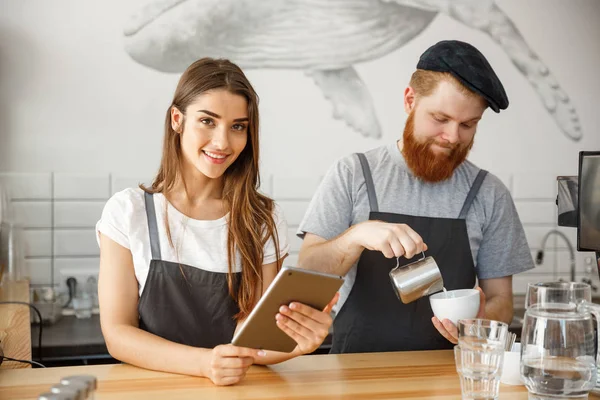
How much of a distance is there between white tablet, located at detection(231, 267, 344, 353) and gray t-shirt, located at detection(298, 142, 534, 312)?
638mm

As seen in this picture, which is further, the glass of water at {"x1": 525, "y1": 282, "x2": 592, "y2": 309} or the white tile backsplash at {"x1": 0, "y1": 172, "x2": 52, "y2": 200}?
the white tile backsplash at {"x1": 0, "y1": 172, "x2": 52, "y2": 200}

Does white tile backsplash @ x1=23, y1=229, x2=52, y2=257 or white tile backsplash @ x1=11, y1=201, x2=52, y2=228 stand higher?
white tile backsplash @ x1=11, y1=201, x2=52, y2=228

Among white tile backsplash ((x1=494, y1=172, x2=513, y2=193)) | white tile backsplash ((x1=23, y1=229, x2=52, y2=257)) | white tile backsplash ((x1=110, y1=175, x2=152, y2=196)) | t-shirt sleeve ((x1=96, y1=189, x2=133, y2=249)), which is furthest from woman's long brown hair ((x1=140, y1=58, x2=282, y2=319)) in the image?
white tile backsplash ((x1=494, y1=172, x2=513, y2=193))

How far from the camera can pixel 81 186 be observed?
348 cm

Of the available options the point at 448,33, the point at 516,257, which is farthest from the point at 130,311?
the point at 448,33

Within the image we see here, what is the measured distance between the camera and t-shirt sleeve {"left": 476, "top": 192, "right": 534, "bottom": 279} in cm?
231

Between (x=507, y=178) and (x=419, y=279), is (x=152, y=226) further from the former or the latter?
(x=507, y=178)

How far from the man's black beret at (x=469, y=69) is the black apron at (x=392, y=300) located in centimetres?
39

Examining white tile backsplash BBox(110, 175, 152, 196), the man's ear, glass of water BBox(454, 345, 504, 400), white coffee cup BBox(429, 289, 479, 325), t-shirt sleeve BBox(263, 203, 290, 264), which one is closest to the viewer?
glass of water BBox(454, 345, 504, 400)

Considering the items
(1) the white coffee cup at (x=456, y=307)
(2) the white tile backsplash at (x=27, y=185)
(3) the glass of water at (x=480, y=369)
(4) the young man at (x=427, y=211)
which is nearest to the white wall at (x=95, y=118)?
(2) the white tile backsplash at (x=27, y=185)

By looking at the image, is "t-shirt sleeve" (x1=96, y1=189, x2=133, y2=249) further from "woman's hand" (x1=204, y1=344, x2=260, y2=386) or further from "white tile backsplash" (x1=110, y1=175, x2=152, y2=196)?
"white tile backsplash" (x1=110, y1=175, x2=152, y2=196)

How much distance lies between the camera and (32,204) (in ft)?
11.3

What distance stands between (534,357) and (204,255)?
91 cm

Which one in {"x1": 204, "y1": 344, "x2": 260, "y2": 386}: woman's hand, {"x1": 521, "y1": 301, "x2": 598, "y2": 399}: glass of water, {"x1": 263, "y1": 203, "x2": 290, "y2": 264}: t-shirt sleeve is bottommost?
{"x1": 204, "y1": 344, "x2": 260, "y2": 386}: woman's hand
